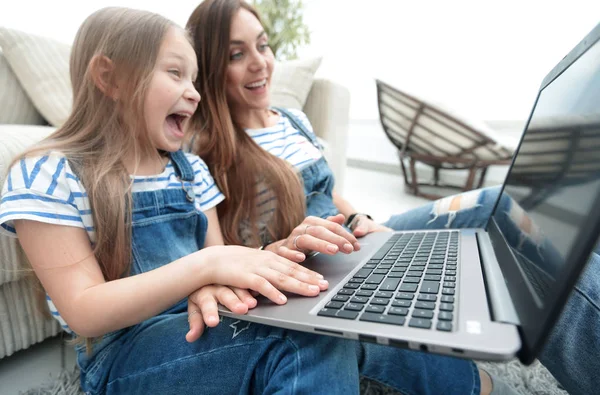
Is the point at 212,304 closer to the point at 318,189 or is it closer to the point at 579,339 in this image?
the point at 579,339

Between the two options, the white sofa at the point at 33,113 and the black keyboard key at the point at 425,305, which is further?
the white sofa at the point at 33,113

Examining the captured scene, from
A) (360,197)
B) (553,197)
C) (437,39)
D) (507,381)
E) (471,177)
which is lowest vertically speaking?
(360,197)

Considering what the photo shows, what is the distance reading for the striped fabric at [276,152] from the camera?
0.81 metres

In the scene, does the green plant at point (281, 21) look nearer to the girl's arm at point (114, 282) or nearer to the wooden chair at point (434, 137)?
the wooden chair at point (434, 137)

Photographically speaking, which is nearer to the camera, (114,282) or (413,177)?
(114,282)

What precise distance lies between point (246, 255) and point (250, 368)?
124mm

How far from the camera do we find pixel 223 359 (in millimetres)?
412

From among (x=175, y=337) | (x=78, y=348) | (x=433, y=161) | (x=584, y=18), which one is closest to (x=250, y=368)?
(x=175, y=337)

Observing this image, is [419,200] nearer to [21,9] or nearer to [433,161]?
[433,161]

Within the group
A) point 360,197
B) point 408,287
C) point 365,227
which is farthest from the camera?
point 360,197

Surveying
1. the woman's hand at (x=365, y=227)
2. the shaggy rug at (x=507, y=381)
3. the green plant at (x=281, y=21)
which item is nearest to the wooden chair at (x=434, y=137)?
the green plant at (x=281, y=21)

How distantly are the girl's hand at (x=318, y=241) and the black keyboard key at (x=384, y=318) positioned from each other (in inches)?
5.6

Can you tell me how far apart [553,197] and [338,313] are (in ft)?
0.80

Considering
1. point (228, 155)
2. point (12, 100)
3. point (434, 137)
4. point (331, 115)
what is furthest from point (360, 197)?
point (12, 100)
